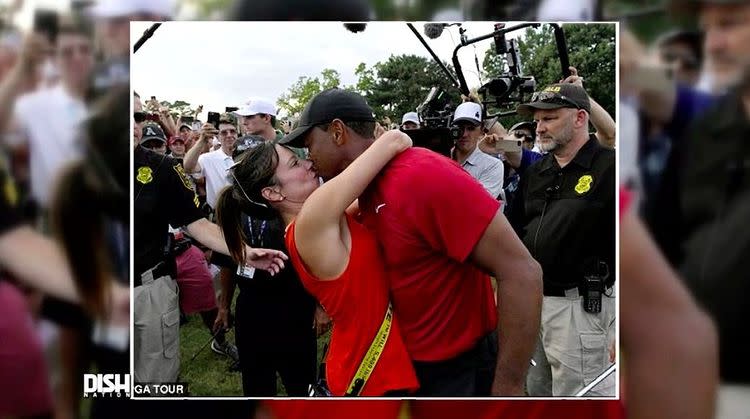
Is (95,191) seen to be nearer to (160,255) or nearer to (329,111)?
(160,255)

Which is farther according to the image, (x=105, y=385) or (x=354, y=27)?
(x=105, y=385)

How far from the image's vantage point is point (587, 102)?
95.1 inches

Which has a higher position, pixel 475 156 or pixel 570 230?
pixel 475 156

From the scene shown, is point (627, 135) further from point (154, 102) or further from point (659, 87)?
point (154, 102)

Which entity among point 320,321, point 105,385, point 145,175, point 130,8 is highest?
point 130,8

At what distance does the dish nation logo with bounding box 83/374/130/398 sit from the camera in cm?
248

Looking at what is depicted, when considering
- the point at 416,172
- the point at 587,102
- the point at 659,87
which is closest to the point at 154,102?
the point at 416,172

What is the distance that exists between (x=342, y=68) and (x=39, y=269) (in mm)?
1004

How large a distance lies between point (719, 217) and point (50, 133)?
186 cm

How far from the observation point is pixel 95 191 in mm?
2406

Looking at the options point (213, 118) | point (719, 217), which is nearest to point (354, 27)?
point (213, 118)

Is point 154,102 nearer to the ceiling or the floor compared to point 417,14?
nearer to the floor

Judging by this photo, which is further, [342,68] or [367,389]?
[367,389]

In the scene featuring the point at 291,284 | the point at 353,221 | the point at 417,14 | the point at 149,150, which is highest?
the point at 417,14
